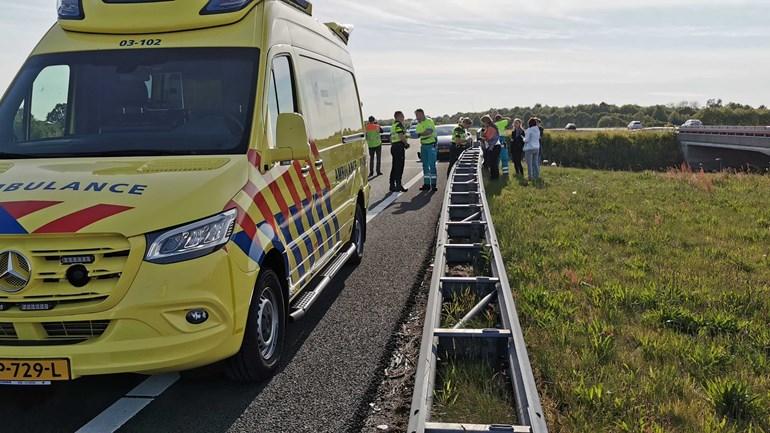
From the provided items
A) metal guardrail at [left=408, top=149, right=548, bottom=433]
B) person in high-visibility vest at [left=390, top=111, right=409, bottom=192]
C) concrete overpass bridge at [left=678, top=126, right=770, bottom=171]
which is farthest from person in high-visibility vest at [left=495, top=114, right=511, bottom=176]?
concrete overpass bridge at [left=678, top=126, right=770, bottom=171]

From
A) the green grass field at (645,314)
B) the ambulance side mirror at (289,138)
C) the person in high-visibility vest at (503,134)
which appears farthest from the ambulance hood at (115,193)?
the person in high-visibility vest at (503,134)

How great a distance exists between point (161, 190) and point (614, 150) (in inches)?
2183

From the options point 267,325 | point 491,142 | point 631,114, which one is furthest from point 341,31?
point 631,114

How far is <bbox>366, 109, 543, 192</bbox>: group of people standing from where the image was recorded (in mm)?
14859

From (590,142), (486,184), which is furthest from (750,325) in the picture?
(590,142)

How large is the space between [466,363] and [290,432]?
44.9 inches

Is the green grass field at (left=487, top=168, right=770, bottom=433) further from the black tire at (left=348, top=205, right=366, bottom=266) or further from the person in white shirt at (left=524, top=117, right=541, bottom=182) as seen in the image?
the person in white shirt at (left=524, top=117, right=541, bottom=182)

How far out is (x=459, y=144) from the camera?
17.7 metres

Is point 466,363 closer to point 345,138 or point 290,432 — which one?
point 290,432

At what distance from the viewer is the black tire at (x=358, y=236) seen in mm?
7508

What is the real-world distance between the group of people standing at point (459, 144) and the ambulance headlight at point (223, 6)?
32.8 feet

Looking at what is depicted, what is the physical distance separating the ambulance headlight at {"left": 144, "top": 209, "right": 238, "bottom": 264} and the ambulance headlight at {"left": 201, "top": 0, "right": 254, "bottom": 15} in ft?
5.67

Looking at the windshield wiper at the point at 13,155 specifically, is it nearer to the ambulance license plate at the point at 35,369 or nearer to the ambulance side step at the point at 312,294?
the ambulance license plate at the point at 35,369

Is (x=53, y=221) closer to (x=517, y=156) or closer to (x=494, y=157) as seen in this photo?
(x=494, y=157)
